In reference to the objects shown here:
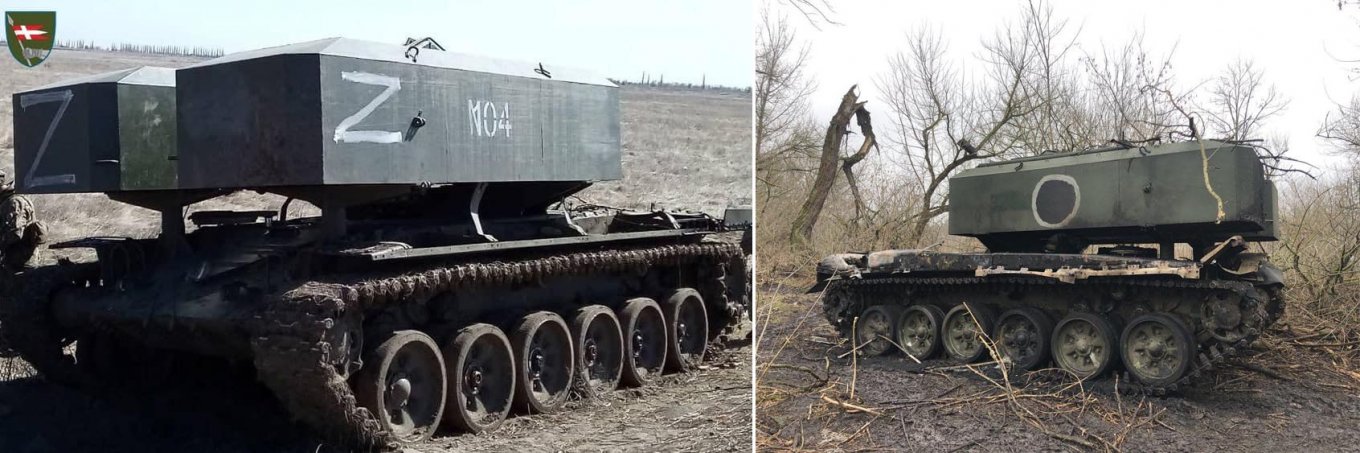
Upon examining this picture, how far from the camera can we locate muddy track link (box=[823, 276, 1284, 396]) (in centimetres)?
747

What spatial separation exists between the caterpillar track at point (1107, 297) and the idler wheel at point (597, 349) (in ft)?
6.43

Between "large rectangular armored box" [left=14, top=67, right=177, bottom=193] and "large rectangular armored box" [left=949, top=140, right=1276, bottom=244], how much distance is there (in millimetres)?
5266

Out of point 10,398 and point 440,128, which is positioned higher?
point 440,128

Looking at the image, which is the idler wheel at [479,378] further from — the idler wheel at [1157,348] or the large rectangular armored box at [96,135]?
the idler wheel at [1157,348]

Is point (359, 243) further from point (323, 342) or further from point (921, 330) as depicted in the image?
point (921, 330)

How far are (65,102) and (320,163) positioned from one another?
78.2 inches

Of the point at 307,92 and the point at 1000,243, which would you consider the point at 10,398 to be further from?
the point at 1000,243

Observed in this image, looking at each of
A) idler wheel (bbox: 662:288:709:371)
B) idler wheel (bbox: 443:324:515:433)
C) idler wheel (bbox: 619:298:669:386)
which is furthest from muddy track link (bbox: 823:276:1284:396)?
idler wheel (bbox: 443:324:515:433)

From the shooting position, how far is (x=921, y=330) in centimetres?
920

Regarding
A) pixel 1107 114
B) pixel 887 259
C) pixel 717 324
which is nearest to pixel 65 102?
pixel 717 324

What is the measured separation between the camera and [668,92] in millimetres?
31469

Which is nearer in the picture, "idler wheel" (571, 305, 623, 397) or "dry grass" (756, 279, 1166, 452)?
"dry grass" (756, 279, 1166, 452)

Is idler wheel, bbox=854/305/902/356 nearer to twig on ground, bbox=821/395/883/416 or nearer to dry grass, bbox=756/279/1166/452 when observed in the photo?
dry grass, bbox=756/279/1166/452

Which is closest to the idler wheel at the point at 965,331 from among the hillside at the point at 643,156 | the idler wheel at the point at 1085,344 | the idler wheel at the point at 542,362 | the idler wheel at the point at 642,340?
the idler wheel at the point at 1085,344
